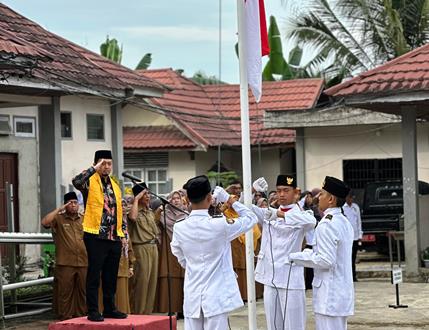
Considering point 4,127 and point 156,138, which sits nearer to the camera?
point 4,127

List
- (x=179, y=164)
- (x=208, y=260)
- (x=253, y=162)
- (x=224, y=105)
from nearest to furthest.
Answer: (x=208, y=260), (x=179, y=164), (x=253, y=162), (x=224, y=105)

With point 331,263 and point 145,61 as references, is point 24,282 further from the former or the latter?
point 145,61

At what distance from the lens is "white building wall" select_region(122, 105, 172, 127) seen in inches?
1211

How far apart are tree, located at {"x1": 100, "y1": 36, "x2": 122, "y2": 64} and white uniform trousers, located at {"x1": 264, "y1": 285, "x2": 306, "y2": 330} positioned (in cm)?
2990

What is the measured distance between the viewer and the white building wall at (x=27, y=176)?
1927 cm

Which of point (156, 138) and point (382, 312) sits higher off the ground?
point (156, 138)

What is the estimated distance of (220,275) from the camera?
827 centimetres

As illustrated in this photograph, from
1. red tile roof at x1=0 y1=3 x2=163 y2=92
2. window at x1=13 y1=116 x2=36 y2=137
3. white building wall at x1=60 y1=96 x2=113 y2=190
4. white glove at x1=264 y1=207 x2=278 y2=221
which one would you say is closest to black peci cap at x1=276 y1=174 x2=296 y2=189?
white glove at x1=264 y1=207 x2=278 y2=221

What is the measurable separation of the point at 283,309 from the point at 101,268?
249 centimetres

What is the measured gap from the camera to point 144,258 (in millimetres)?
13562

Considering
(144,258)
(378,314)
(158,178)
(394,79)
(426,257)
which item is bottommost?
(378,314)

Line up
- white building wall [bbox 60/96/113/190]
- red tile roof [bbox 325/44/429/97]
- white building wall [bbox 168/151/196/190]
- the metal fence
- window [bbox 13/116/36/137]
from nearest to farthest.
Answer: the metal fence
red tile roof [bbox 325/44/429/97]
window [bbox 13/116/36/137]
white building wall [bbox 60/96/113/190]
white building wall [bbox 168/151/196/190]

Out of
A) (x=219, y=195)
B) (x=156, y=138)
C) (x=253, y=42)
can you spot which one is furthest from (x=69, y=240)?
(x=156, y=138)

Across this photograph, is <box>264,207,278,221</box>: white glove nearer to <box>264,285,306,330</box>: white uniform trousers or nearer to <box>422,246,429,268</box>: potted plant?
<box>264,285,306,330</box>: white uniform trousers
